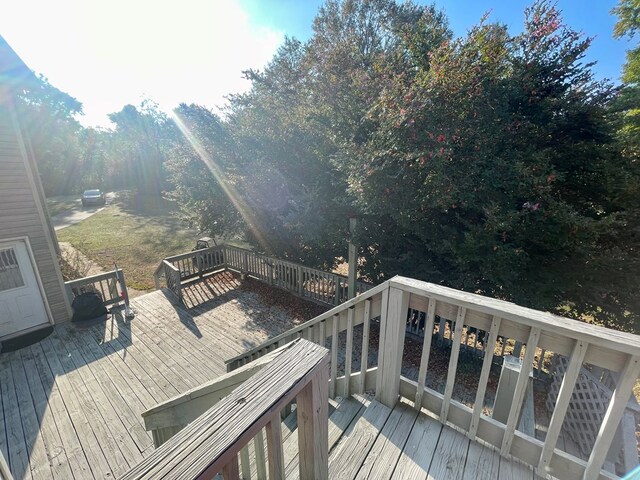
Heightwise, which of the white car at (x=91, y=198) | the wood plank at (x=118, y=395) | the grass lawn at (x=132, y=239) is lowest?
the wood plank at (x=118, y=395)

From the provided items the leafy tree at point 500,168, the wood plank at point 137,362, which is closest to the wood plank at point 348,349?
the leafy tree at point 500,168

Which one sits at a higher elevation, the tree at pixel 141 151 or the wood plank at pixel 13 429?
the tree at pixel 141 151

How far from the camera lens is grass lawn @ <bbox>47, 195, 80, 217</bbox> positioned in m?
19.3

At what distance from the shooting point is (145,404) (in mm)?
3869

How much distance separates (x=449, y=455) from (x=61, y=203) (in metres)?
29.5

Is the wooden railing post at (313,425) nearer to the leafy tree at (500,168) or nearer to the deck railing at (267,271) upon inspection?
the leafy tree at (500,168)

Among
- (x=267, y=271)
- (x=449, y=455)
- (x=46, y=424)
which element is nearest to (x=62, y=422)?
(x=46, y=424)

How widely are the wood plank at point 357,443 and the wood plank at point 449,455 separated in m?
0.33

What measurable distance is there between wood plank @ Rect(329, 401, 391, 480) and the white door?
682cm

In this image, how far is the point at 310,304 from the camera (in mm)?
6820

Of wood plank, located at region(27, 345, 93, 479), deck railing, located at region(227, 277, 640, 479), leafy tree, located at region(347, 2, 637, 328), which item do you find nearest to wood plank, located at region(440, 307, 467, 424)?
deck railing, located at region(227, 277, 640, 479)

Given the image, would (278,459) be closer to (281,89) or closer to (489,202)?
(489,202)

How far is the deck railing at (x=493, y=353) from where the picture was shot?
47.4 inches

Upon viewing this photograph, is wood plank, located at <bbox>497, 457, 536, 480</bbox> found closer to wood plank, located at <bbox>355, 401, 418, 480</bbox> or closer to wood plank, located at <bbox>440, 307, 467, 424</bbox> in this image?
wood plank, located at <bbox>440, 307, 467, 424</bbox>
